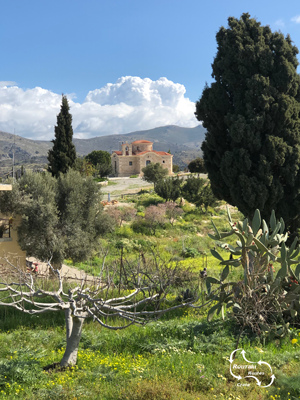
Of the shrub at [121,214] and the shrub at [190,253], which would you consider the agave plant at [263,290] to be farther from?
the shrub at [121,214]

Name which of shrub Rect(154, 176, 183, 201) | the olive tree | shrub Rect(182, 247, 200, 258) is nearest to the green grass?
the olive tree

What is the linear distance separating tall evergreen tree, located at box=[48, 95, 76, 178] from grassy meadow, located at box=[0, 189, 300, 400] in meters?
15.0

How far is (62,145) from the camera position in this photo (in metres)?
21.5

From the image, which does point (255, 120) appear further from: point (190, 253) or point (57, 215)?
point (190, 253)

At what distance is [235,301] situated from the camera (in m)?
6.21

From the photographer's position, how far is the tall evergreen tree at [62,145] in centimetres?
2142

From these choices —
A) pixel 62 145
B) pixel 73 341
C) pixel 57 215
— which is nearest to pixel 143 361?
pixel 73 341

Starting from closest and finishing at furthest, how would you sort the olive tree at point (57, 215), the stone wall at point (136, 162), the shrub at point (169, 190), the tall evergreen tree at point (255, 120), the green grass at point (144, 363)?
1. the green grass at point (144, 363)
2. the tall evergreen tree at point (255, 120)
3. the olive tree at point (57, 215)
4. the shrub at point (169, 190)
5. the stone wall at point (136, 162)

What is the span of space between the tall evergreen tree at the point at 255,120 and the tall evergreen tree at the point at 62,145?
1231cm

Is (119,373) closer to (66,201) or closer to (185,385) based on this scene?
(185,385)

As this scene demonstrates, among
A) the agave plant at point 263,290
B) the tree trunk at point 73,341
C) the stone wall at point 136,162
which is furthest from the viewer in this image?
the stone wall at point 136,162

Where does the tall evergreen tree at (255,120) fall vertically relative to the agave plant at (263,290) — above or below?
above

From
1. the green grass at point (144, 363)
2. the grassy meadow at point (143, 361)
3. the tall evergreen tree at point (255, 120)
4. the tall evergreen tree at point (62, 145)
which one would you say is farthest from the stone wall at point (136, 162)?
the green grass at point (144, 363)

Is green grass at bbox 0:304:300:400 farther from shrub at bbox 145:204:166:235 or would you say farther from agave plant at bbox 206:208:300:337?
shrub at bbox 145:204:166:235
